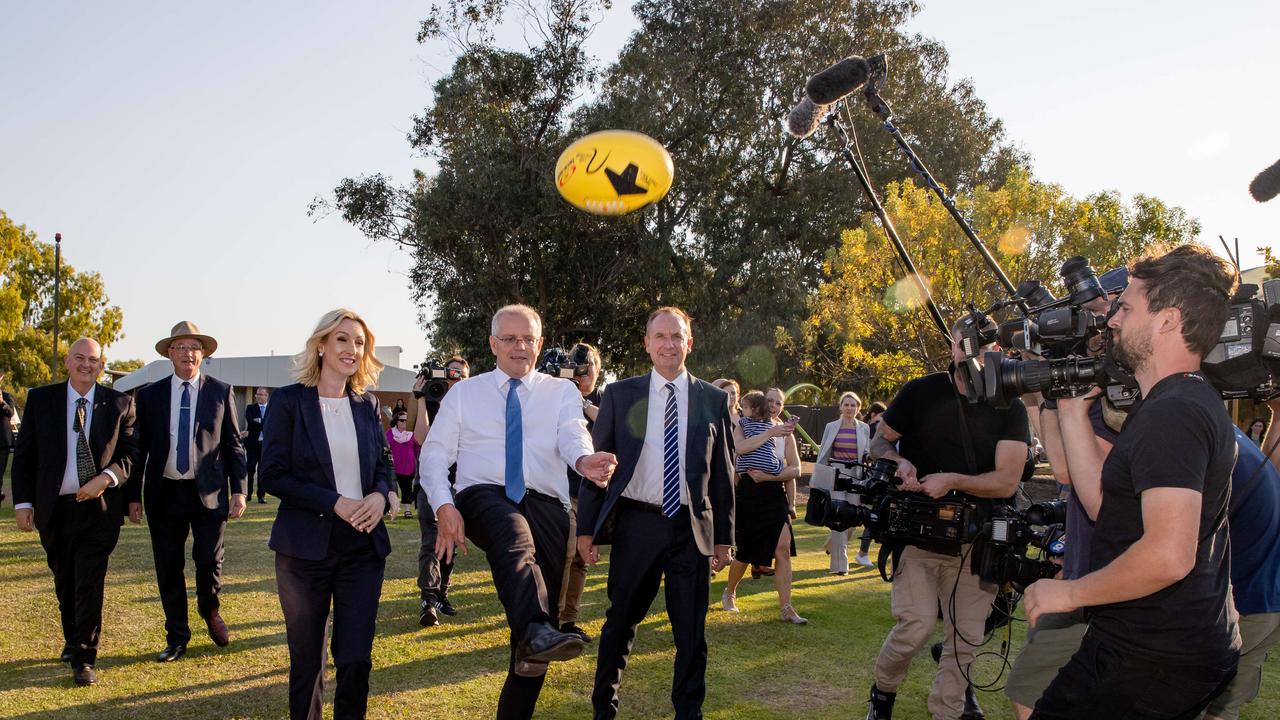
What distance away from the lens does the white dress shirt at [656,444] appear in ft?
16.8

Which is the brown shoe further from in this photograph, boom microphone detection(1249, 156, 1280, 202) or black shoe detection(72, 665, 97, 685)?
boom microphone detection(1249, 156, 1280, 202)

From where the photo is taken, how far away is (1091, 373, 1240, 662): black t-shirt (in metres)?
2.53

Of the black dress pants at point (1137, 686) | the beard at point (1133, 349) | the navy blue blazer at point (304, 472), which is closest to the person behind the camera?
the black dress pants at point (1137, 686)

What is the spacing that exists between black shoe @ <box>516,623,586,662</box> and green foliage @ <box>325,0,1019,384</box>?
23628 mm

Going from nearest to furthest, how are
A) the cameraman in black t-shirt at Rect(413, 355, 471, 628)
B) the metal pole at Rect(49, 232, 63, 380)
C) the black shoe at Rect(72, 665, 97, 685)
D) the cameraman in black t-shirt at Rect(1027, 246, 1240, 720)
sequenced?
1. the cameraman in black t-shirt at Rect(1027, 246, 1240, 720)
2. the black shoe at Rect(72, 665, 97, 685)
3. the cameraman in black t-shirt at Rect(413, 355, 471, 628)
4. the metal pole at Rect(49, 232, 63, 380)

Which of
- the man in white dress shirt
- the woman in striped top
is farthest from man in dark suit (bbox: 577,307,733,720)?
the woman in striped top

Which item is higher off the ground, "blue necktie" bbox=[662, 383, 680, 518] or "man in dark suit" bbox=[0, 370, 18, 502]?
"man in dark suit" bbox=[0, 370, 18, 502]

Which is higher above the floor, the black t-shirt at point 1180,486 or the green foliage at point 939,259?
the green foliage at point 939,259

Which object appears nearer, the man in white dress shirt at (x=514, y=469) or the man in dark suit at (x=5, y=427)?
the man in white dress shirt at (x=514, y=469)

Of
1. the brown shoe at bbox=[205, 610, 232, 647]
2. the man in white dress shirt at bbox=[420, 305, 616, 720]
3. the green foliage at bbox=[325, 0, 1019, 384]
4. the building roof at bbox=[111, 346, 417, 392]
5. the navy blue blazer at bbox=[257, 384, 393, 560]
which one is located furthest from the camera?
the building roof at bbox=[111, 346, 417, 392]

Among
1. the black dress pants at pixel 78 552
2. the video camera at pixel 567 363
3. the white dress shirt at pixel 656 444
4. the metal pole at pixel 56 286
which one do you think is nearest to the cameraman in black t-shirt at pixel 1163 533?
the white dress shirt at pixel 656 444

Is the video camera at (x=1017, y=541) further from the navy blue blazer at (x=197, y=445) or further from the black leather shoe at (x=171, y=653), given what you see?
the black leather shoe at (x=171, y=653)

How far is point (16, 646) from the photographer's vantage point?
6.61 metres

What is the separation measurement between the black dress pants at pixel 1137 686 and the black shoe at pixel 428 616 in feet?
18.6
